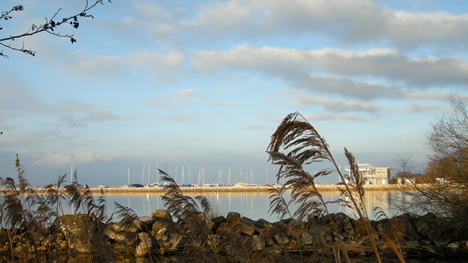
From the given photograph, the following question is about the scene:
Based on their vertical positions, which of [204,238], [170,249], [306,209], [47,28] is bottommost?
[170,249]

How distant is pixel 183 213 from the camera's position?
246 inches

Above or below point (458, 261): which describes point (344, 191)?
above

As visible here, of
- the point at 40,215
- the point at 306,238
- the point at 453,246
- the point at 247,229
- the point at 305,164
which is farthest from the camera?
the point at 247,229

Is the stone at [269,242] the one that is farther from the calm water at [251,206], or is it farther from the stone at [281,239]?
the calm water at [251,206]

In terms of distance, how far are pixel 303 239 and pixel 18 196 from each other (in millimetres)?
12613

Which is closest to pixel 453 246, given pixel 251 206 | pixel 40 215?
pixel 40 215

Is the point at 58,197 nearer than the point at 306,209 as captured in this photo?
No

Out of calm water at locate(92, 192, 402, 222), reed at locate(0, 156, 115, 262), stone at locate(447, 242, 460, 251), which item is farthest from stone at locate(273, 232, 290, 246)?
reed at locate(0, 156, 115, 262)

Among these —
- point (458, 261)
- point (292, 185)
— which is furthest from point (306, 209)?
point (458, 261)

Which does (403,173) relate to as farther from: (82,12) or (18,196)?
(82,12)

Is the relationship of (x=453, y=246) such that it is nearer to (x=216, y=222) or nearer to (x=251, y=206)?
(x=216, y=222)

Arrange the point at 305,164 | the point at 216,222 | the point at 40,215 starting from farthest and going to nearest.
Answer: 1. the point at 216,222
2. the point at 40,215
3. the point at 305,164

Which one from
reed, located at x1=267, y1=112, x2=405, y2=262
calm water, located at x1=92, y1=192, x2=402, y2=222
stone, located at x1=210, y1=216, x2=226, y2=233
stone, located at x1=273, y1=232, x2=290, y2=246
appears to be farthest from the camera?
calm water, located at x1=92, y1=192, x2=402, y2=222

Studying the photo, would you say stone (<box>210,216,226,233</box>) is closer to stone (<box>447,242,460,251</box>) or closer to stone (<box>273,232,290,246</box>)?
stone (<box>273,232,290,246</box>)
